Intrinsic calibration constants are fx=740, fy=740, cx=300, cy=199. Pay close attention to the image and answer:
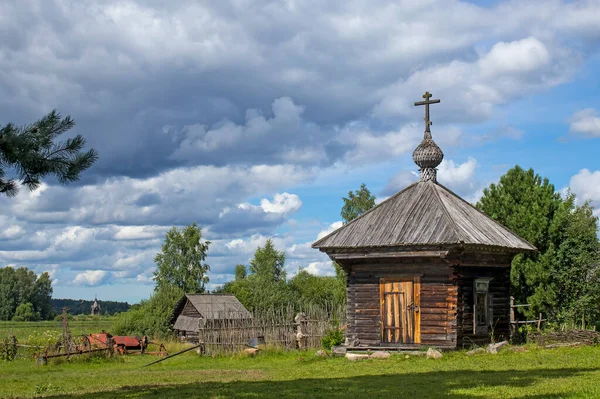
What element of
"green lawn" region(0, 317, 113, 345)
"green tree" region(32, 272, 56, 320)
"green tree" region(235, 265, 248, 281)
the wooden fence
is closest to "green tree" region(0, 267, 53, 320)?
"green tree" region(32, 272, 56, 320)

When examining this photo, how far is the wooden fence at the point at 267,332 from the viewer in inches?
1093

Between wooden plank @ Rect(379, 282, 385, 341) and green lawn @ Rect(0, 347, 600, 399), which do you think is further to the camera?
wooden plank @ Rect(379, 282, 385, 341)

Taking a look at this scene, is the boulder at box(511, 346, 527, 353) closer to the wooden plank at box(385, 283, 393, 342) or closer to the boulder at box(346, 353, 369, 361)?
the wooden plank at box(385, 283, 393, 342)

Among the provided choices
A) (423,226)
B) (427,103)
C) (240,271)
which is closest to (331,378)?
(423,226)

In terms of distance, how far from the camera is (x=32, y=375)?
920 inches

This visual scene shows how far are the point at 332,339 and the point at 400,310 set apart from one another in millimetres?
3536

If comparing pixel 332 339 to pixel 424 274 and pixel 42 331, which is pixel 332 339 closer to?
pixel 424 274

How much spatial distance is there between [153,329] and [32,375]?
70.0 feet

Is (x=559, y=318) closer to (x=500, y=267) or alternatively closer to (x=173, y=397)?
(x=500, y=267)

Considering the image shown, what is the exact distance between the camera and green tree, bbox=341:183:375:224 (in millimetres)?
50938

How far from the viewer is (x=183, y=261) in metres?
56.0

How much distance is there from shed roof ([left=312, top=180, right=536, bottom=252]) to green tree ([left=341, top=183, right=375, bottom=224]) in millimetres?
23981

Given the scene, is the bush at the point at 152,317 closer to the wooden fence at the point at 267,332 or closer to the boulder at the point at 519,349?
the wooden fence at the point at 267,332

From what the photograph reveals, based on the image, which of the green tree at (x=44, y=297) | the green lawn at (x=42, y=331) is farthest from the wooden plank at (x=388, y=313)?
the green tree at (x=44, y=297)
